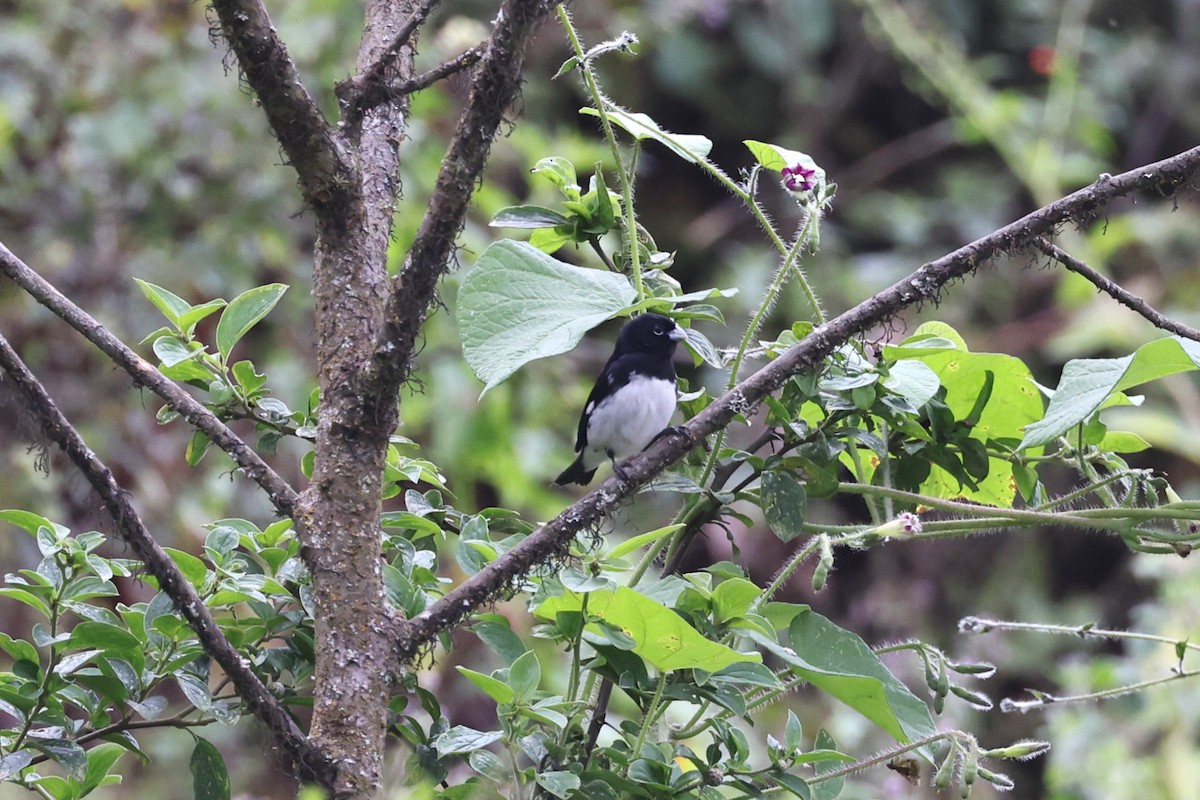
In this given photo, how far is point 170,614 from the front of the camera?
1111 mm

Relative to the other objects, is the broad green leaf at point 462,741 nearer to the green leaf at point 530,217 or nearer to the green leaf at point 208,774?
the green leaf at point 208,774

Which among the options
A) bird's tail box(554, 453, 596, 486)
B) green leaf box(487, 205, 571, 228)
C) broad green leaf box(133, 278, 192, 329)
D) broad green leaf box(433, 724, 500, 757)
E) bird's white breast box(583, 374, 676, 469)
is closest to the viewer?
broad green leaf box(433, 724, 500, 757)

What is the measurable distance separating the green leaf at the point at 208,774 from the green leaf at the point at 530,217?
648mm

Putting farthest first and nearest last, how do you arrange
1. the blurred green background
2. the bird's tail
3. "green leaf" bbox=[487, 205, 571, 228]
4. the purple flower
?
the blurred green background → the bird's tail → "green leaf" bbox=[487, 205, 571, 228] → the purple flower

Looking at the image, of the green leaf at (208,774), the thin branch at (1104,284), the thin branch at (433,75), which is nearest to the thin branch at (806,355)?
the thin branch at (1104,284)

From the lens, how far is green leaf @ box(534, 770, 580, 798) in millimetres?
1033

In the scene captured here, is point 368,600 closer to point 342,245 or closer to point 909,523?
point 342,245

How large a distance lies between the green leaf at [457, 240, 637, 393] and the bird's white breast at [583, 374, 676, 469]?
Result: 116cm

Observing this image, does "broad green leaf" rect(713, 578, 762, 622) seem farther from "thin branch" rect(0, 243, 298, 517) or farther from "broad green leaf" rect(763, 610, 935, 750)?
"thin branch" rect(0, 243, 298, 517)

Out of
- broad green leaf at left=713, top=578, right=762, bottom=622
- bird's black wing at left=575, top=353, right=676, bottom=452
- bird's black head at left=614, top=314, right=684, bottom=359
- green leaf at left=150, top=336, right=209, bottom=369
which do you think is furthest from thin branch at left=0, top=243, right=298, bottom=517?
bird's black head at left=614, top=314, right=684, bottom=359

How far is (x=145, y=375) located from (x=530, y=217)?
1.63 ft

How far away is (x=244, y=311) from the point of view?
1226mm

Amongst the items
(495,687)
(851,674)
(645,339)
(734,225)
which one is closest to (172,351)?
(495,687)

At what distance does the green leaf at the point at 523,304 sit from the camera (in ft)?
3.70
